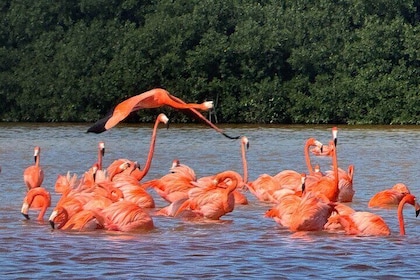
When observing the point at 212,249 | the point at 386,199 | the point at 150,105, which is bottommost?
the point at 212,249

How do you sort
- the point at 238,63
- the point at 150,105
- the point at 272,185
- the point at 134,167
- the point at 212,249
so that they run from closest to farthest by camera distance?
1. the point at 150,105
2. the point at 212,249
3. the point at 272,185
4. the point at 134,167
5. the point at 238,63

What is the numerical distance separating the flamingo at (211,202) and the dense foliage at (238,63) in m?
23.3

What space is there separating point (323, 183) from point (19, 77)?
26.2 metres

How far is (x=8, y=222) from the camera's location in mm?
8727

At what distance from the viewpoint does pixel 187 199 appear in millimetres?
9352

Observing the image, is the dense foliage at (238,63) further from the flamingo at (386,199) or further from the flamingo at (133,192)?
the flamingo at (133,192)

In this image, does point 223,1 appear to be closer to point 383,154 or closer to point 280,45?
point 280,45

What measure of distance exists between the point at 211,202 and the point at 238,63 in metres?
25.7

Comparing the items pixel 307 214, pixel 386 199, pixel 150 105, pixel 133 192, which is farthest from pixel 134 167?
pixel 150 105

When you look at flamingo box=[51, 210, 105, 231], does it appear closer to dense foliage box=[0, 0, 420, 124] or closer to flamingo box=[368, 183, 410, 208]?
flamingo box=[368, 183, 410, 208]

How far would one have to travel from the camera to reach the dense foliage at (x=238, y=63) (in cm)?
3291

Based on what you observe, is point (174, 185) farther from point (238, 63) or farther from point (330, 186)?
point (238, 63)

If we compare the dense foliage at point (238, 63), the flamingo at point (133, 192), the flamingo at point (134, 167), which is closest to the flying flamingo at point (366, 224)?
the flamingo at point (133, 192)

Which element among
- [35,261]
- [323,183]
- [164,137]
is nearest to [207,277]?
[35,261]
